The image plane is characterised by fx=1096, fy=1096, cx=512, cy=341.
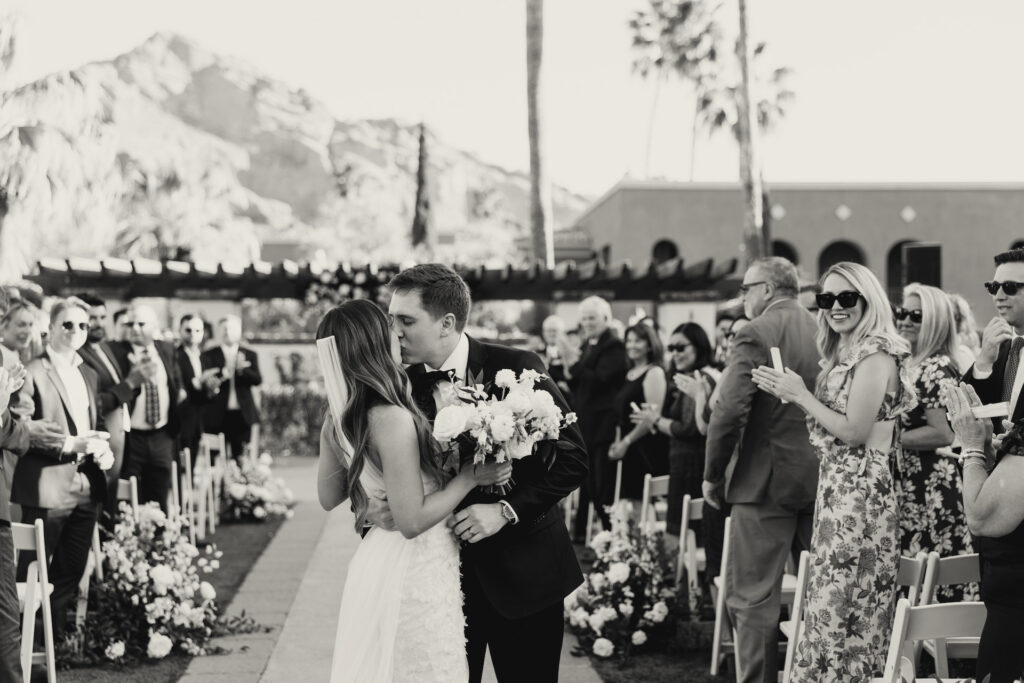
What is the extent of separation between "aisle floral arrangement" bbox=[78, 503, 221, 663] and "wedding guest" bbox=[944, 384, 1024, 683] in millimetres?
4650

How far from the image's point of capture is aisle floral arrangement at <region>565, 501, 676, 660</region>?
6438 millimetres

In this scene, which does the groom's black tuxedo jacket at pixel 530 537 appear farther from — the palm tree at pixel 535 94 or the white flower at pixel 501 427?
the palm tree at pixel 535 94

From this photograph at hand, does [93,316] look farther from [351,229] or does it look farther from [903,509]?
[351,229]

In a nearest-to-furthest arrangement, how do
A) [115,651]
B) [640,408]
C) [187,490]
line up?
[115,651] < [640,408] < [187,490]

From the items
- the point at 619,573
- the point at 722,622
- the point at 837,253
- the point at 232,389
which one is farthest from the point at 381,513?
the point at 837,253

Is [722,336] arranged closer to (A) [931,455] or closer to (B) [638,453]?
(B) [638,453]

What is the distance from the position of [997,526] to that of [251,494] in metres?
9.39

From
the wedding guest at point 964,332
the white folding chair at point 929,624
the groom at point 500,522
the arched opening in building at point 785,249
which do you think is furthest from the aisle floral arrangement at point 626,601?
the arched opening in building at point 785,249

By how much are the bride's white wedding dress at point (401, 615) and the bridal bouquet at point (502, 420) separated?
275 mm

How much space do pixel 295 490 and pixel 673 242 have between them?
21763 mm

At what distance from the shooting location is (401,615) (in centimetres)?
335

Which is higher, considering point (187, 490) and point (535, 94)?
point (535, 94)

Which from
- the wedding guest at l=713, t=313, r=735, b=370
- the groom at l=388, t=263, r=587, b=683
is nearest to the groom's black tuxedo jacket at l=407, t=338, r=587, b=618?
the groom at l=388, t=263, r=587, b=683

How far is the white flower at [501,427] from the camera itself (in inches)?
125
